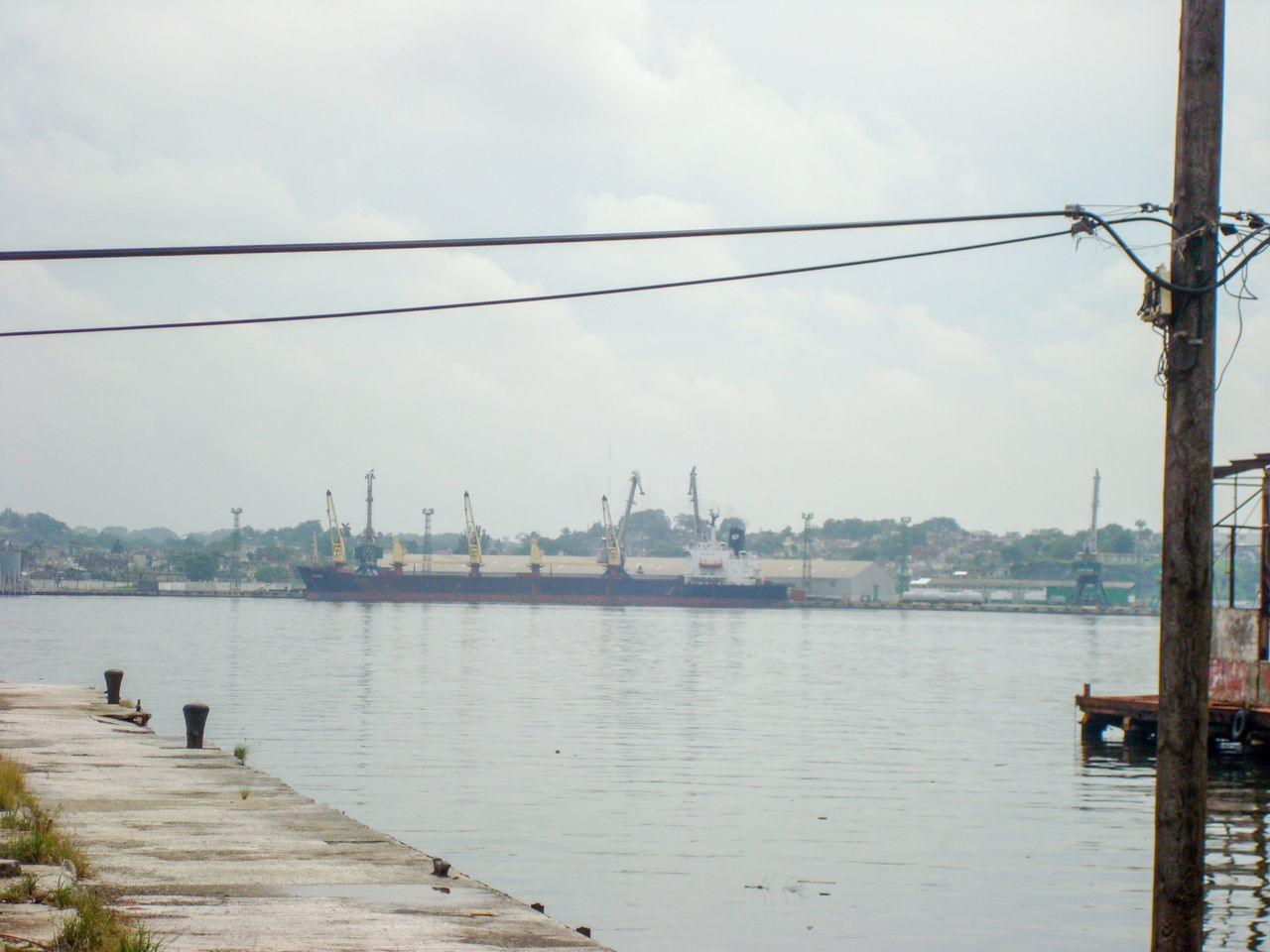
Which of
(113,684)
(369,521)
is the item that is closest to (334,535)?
(369,521)

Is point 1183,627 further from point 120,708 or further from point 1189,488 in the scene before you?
point 120,708

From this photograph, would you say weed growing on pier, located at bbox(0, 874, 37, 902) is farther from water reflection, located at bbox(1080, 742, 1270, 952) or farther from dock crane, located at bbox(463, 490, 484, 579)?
dock crane, located at bbox(463, 490, 484, 579)

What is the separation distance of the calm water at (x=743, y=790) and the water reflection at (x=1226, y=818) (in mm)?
61

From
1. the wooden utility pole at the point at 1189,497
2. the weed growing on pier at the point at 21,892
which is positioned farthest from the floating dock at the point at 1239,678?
the weed growing on pier at the point at 21,892

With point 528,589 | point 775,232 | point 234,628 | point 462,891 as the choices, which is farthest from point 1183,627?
point 528,589

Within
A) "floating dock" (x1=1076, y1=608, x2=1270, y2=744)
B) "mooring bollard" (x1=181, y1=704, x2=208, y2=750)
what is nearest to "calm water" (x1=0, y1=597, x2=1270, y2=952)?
"floating dock" (x1=1076, y1=608, x2=1270, y2=744)

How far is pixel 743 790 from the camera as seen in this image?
24.0 meters

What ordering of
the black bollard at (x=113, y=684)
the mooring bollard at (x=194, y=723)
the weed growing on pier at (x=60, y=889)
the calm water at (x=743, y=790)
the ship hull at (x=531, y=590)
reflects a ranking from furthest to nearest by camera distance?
the ship hull at (x=531, y=590)
the black bollard at (x=113, y=684)
the mooring bollard at (x=194, y=723)
the calm water at (x=743, y=790)
the weed growing on pier at (x=60, y=889)

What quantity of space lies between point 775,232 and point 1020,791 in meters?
17.2

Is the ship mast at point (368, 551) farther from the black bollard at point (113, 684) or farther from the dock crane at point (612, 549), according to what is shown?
the black bollard at point (113, 684)

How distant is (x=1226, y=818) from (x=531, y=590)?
152 metres

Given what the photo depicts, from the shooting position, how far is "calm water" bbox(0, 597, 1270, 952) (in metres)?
14.9

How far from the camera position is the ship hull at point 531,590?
169125 millimetres

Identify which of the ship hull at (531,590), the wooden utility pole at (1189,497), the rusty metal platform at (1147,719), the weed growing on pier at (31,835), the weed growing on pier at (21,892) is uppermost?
the wooden utility pole at (1189,497)
